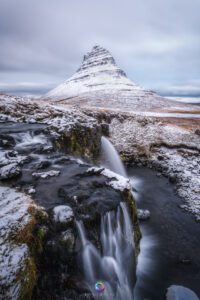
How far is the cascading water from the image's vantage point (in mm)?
7293

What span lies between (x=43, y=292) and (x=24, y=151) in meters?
8.51

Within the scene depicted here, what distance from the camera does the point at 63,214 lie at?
7188 mm

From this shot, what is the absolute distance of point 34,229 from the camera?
6.45m

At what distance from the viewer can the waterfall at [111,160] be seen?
67.9 ft

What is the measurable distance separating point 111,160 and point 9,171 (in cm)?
1293

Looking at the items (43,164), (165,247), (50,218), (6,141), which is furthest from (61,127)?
(50,218)

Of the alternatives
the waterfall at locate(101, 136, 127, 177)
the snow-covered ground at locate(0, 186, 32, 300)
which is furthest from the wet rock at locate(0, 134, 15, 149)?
the waterfall at locate(101, 136, 127, 177)

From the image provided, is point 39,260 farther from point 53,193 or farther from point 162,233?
point 162,233

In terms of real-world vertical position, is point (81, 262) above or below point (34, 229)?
below

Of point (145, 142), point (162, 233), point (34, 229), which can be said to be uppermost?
point (34, 229)

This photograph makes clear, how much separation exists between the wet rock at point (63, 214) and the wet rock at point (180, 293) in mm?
5578

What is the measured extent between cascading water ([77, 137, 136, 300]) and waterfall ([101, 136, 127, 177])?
11.5 meters

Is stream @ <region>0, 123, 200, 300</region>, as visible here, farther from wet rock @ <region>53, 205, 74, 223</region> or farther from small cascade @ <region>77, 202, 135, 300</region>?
wet rock @ <region>53, 205, 74, 223</region>

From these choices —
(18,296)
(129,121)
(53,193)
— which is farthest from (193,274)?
(129,121)
